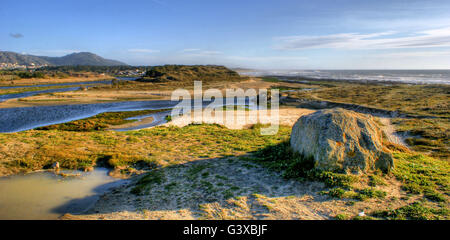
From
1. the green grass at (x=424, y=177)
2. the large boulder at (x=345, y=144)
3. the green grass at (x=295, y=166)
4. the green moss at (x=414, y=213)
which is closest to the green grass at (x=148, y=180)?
→ the green grass at (x=295, y=166)

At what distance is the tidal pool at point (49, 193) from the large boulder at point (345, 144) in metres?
8.43

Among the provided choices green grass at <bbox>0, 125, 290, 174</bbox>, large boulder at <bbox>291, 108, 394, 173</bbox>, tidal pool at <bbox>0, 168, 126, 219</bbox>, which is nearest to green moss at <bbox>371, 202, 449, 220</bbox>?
large boulder at <bbox>291, 108, 394, 173</bbox>

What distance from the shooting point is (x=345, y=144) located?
9328 millimetres

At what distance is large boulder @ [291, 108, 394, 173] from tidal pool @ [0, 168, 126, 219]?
27.7 feet

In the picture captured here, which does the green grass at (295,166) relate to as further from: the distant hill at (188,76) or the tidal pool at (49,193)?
the distant hill at (188,76)

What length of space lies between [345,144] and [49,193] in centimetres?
1187

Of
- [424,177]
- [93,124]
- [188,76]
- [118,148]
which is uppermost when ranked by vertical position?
[188,76]

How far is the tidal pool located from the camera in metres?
8.72

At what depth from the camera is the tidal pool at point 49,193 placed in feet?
28.6

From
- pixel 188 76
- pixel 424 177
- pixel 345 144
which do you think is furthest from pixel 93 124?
pixel 188 76

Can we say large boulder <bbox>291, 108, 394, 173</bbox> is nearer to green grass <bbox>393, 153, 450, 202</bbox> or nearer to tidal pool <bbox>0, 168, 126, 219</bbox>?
green grass <bbox>393, 153, 450, 202</bbox>

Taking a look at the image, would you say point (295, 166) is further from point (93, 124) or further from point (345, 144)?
point (93, 124)

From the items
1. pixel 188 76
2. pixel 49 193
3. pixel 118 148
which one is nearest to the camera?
pixel 49 193

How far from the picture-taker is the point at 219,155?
1337 cm
